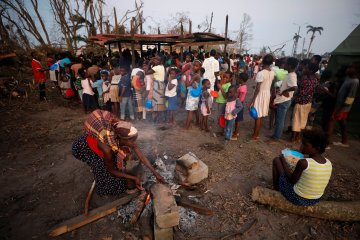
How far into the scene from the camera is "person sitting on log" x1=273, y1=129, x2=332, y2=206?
246 centimetres

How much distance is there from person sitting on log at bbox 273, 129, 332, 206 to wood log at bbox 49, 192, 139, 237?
2.37 meters

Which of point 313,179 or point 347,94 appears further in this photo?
point 347,94

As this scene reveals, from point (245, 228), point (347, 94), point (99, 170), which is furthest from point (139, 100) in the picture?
point (347, 94)

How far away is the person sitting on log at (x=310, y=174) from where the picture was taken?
8.05ft

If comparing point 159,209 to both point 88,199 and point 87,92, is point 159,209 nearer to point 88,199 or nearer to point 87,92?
point 88,199

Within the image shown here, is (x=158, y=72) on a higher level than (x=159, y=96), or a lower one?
higher

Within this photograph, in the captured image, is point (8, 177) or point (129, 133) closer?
point (129, 133)

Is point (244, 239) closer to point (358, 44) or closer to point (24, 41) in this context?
point (358, 44)

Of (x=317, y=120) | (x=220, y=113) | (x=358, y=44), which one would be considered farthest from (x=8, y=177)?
(x=358, y=44)

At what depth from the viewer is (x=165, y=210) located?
2352mm

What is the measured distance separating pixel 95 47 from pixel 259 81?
1583cm

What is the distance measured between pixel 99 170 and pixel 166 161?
155 cm

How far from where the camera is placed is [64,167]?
4.10m

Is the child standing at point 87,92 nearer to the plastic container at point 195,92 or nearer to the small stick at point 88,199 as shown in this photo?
the plastic container at point 195,92
